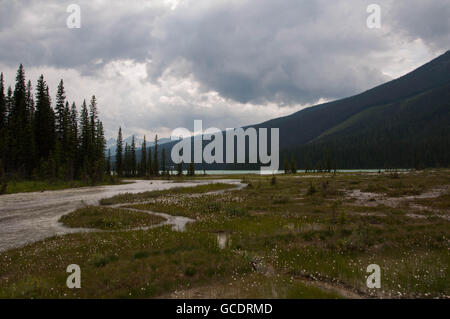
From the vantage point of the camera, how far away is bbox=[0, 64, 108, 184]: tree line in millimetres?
52688

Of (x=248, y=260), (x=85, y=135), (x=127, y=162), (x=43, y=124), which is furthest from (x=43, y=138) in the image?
→ (x=248, y=260)

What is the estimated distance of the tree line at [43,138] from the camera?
52688 millimetres

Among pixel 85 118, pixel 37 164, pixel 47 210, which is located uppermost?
pixel 85 118

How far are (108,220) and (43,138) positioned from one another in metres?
58.5

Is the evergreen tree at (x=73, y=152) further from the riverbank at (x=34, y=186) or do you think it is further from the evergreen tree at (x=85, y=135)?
the riverbank at (x=34, y=186)

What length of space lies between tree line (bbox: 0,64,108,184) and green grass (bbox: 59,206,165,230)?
3857 cm

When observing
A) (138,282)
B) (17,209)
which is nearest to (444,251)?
(138,282)

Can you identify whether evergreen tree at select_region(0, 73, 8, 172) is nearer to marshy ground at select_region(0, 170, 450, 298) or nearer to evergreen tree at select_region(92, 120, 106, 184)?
evergreen tree at select_region(92, 120, 106, 184)

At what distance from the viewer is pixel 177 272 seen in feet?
28.9

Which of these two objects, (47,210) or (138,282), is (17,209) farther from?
(138,282)

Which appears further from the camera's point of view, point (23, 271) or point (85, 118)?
point (85, 118)

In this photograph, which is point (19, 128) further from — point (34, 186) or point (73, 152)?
point (34, 186)

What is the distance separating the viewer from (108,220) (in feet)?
59.9
